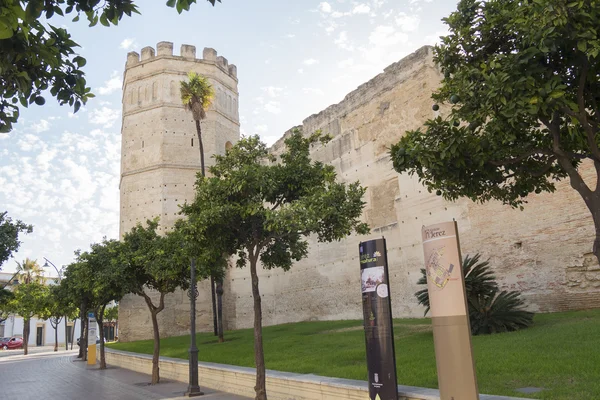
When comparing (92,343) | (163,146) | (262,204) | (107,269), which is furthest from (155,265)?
(163,146)

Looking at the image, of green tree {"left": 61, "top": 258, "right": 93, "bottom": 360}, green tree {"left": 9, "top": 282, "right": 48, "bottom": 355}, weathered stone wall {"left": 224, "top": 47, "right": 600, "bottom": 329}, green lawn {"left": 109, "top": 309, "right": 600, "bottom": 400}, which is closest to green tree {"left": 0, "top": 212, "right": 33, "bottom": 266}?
green tree {"left": 61, "top": 258, "right": 93, "bottom": 360}

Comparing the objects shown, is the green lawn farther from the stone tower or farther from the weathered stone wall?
the stone tower

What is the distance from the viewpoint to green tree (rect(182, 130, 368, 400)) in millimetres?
9703

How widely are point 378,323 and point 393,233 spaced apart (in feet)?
54.4

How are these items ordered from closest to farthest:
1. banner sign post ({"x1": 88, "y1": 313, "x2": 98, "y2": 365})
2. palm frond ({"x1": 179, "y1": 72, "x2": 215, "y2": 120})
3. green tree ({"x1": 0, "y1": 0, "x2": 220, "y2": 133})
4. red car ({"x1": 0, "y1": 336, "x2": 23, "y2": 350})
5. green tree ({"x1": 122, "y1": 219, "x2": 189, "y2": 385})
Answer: green tree ({"x1": 0, "y1": 0, "x2": 220, "y2": 133}) → green tree ({"x1": 122, "y1": 219, "x2": 189, "y2": 385}) → banner sign post ({"x1": 88, "y1": 313, "x2": 98, "y2": 365}) → palm frond ({"x1": 179, "y1": 72, "x2": 215, "y2": 120}) → red car ({"x1": 0, "y1": 336, "x2": 23, "y2": 350})

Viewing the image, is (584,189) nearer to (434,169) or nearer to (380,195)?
(434,169)

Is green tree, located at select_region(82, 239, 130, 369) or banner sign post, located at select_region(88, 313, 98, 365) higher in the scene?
green tree, located at select_region(82, 239, 130, 369)

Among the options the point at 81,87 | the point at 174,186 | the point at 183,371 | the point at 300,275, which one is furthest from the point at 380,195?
the point at 81,87

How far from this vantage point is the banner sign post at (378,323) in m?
6.80

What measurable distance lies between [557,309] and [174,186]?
2537 centimetres

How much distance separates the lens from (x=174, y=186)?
1334 inches

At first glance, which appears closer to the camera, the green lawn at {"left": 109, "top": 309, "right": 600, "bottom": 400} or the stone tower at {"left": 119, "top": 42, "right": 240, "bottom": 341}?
the green lawn at {"left": 109, "top": 309, "right": 600, "bottom": 400}

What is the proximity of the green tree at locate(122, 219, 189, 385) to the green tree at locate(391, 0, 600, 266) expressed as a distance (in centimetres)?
934

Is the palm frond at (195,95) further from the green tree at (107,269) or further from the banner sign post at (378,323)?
the banner sign post at (378,323)
